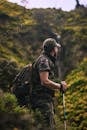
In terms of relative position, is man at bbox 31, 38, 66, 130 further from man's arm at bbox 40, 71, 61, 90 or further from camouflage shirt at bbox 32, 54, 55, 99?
man's arm at bbox 40, 71, 61, 90

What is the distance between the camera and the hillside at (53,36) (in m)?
13.2

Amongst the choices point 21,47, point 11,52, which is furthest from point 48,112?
point 21,47

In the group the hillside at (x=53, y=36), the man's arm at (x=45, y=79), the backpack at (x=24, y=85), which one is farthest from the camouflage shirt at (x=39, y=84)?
the hillside at (x=53, y=36)

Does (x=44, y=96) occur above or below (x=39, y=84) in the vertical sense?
below

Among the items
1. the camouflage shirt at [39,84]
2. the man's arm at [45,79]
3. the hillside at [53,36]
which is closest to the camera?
the man's arm at [45,79]

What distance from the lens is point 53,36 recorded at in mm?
20422

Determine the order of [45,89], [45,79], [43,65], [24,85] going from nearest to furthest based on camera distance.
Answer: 1. [45,79]
2. [43,65]
3. [45,89]
4. [24,85]

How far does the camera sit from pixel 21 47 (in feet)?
61.1

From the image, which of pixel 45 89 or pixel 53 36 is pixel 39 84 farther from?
pixel 53 36

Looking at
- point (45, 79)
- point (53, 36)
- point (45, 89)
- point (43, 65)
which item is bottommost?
point (53, 36)

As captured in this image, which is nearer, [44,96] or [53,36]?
[44,96]

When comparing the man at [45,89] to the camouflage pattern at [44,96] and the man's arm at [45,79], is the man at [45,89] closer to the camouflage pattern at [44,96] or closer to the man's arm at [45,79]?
the camouflage pattern at [44,96]

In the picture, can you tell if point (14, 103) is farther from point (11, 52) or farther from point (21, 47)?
point (21, 47)

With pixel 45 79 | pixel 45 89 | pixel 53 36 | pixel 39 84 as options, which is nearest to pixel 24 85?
pixel 39 84
